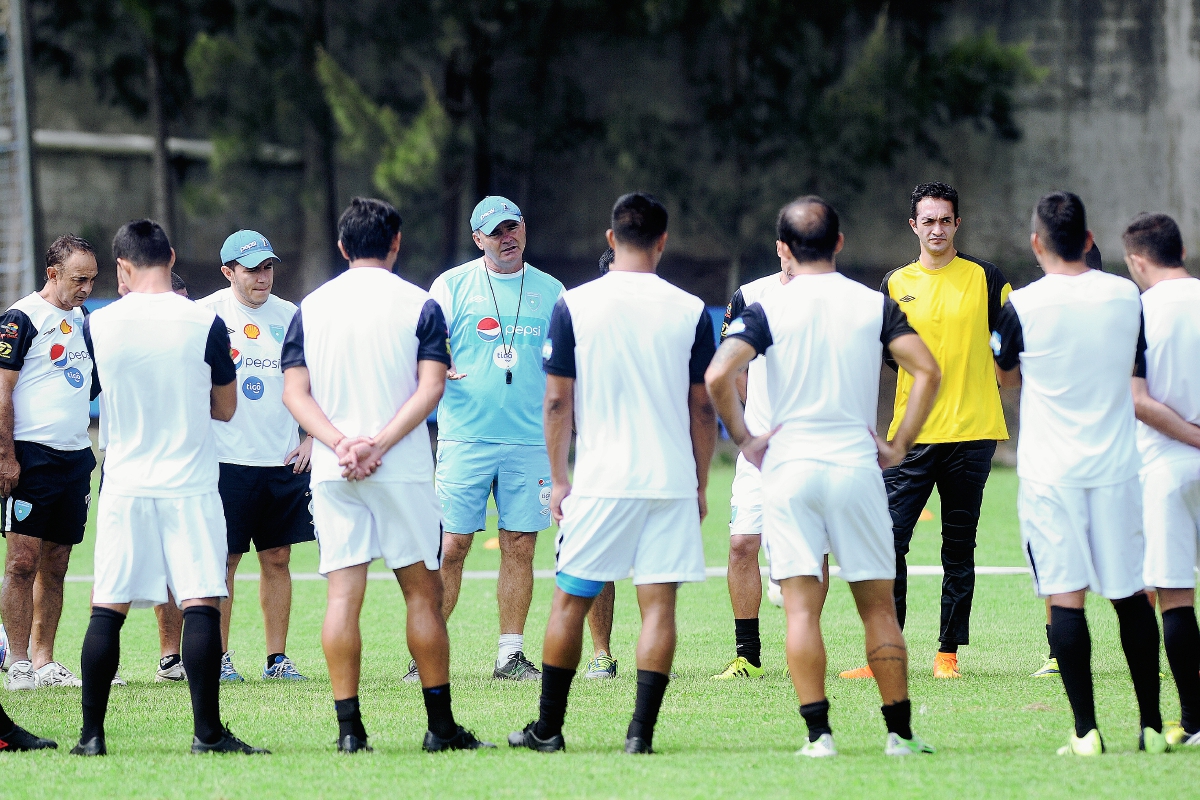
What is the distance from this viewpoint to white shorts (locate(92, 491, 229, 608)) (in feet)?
17.4

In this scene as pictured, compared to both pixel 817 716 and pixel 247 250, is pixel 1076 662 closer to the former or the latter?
pixel 817 716

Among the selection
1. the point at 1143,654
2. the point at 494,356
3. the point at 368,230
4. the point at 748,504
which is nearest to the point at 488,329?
the point at 494,356

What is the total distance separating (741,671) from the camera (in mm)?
6898

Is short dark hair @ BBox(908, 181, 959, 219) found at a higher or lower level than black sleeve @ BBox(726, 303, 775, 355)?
higher

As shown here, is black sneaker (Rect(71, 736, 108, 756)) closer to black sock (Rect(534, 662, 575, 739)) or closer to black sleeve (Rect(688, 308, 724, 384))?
black sock (Rect(534, 662, 575, 739))

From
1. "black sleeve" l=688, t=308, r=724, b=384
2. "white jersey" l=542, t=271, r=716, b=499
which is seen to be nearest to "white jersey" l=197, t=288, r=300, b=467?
"white jersey" l=542, t=271, r=716, b=499

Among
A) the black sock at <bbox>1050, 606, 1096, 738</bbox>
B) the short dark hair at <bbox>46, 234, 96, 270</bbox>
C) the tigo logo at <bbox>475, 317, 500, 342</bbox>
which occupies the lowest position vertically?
the black sock at <bbox>1050, 606, 1096, 738</bbox>

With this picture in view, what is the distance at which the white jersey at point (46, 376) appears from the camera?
23.0ft

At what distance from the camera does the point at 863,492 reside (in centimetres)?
496

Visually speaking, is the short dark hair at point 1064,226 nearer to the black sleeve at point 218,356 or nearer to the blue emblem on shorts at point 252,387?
the black sleeve at point 218,356

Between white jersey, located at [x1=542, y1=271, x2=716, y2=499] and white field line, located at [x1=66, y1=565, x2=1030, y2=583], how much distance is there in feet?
17.6

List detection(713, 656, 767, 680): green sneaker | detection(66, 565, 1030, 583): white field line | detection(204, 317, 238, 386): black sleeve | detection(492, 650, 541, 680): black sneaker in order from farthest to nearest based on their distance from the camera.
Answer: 1. detection(66, 565, 1030, 583): white field line
2. detection(492, 650, 541, 680): black sneaker
3. detection(713, 656, 767, 680): green sneaker
4. detection(204, 317, 238, 386): black sleeve

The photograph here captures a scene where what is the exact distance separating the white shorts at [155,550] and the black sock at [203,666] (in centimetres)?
10

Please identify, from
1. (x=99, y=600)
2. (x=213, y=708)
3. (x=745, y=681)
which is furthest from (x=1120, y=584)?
(x=99, y=600)
